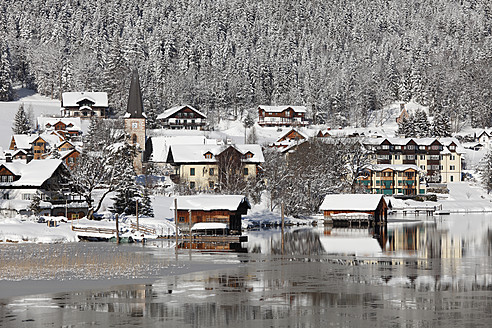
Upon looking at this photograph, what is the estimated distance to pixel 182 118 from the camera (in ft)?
484

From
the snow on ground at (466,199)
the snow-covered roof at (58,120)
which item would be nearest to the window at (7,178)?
the snow-covered roof at (58,120)

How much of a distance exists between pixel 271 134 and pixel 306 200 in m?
60.9

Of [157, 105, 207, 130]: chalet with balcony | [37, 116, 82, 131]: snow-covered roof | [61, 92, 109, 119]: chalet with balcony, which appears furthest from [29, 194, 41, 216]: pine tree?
[157, 105, 207, 130]: chalet with balcony

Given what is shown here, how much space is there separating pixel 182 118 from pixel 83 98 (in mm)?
18820

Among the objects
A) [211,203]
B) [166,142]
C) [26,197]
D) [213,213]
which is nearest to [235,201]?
[211,203]

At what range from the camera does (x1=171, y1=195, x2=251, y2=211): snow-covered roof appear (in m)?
67.2

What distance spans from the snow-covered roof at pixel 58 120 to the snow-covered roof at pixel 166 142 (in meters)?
18.4

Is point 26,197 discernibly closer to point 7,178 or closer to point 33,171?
point 33,171

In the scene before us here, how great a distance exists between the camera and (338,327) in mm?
26734

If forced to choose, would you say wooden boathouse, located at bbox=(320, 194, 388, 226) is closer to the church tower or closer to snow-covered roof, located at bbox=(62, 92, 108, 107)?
the church tower

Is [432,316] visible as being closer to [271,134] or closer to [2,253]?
[2,253]

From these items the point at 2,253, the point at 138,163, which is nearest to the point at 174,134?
the point at 138,163

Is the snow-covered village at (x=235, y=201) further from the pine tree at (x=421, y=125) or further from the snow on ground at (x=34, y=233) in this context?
the pine tree at (x=421, y=125)

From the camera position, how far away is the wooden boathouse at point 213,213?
2628 inches
